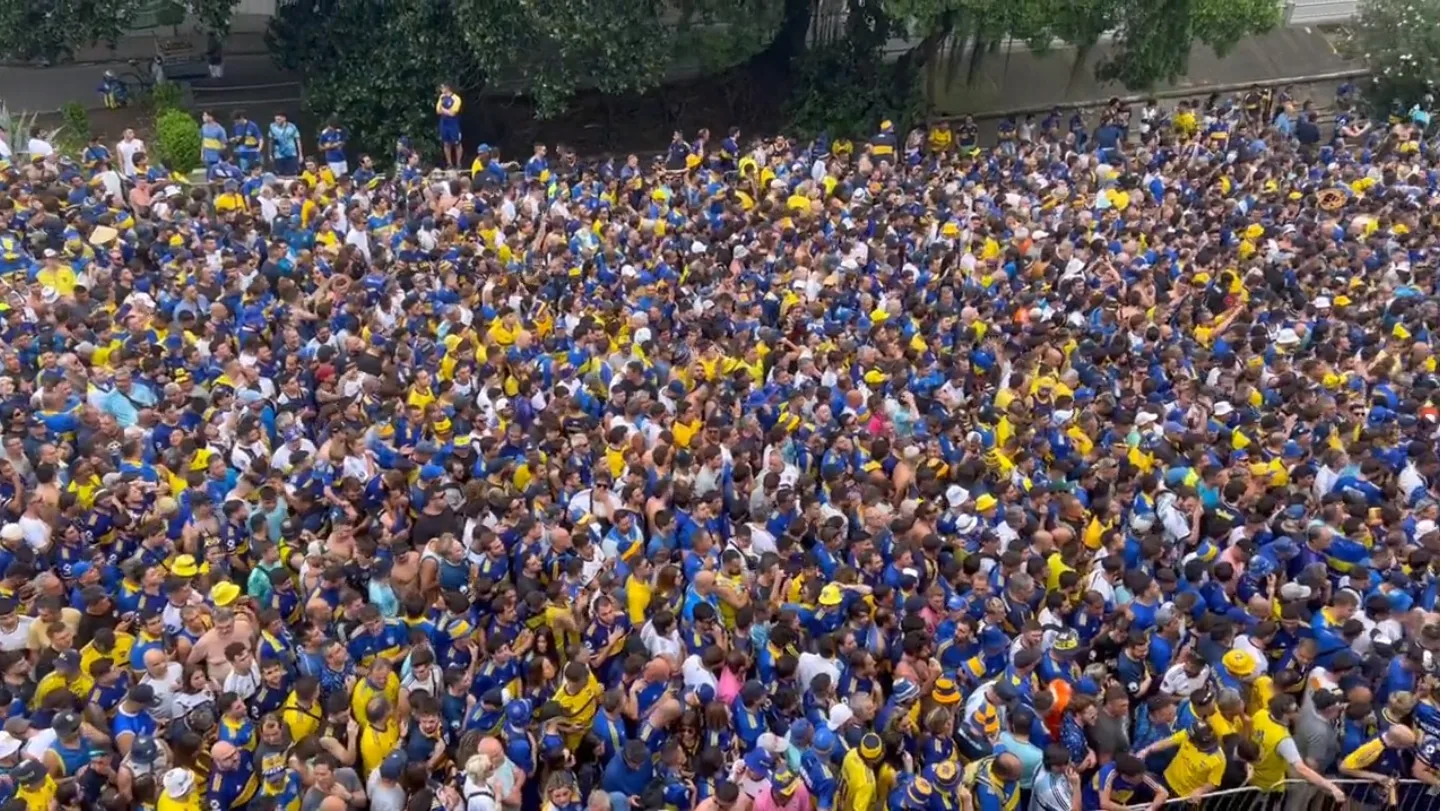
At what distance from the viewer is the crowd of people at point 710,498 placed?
6.59 meters

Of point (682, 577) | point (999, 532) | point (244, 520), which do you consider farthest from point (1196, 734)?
point (244, 520)

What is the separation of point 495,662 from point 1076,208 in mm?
10652

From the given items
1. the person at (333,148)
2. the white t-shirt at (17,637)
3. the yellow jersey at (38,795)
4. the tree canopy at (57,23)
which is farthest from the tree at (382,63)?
the yellow jersey at (38,795)

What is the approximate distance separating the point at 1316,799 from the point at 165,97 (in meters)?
21.8

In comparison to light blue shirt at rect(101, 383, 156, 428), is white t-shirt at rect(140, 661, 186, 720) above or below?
below

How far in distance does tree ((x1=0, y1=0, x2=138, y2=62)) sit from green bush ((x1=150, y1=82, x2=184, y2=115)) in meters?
1.77

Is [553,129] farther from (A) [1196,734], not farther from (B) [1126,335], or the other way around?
(A) [1196,734]

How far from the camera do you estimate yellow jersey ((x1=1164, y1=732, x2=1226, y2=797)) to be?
6551 millimetres

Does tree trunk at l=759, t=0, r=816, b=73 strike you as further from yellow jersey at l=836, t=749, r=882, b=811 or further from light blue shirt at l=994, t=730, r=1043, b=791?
yellow jersey at l=836, t=749, r=882, b=811

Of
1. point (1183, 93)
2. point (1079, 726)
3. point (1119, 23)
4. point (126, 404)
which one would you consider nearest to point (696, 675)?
point (1079, 726)

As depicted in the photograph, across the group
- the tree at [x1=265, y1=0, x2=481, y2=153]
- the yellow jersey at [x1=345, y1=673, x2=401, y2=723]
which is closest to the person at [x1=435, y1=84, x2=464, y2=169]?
the tree at [x1=265, y1=0, x2=481, y2=153]

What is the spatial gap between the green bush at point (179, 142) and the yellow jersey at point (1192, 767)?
18052 mm

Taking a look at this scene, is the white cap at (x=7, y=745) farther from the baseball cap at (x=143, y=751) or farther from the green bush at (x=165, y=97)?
the green bush at (x=165, y=97)

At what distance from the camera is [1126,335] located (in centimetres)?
1184
